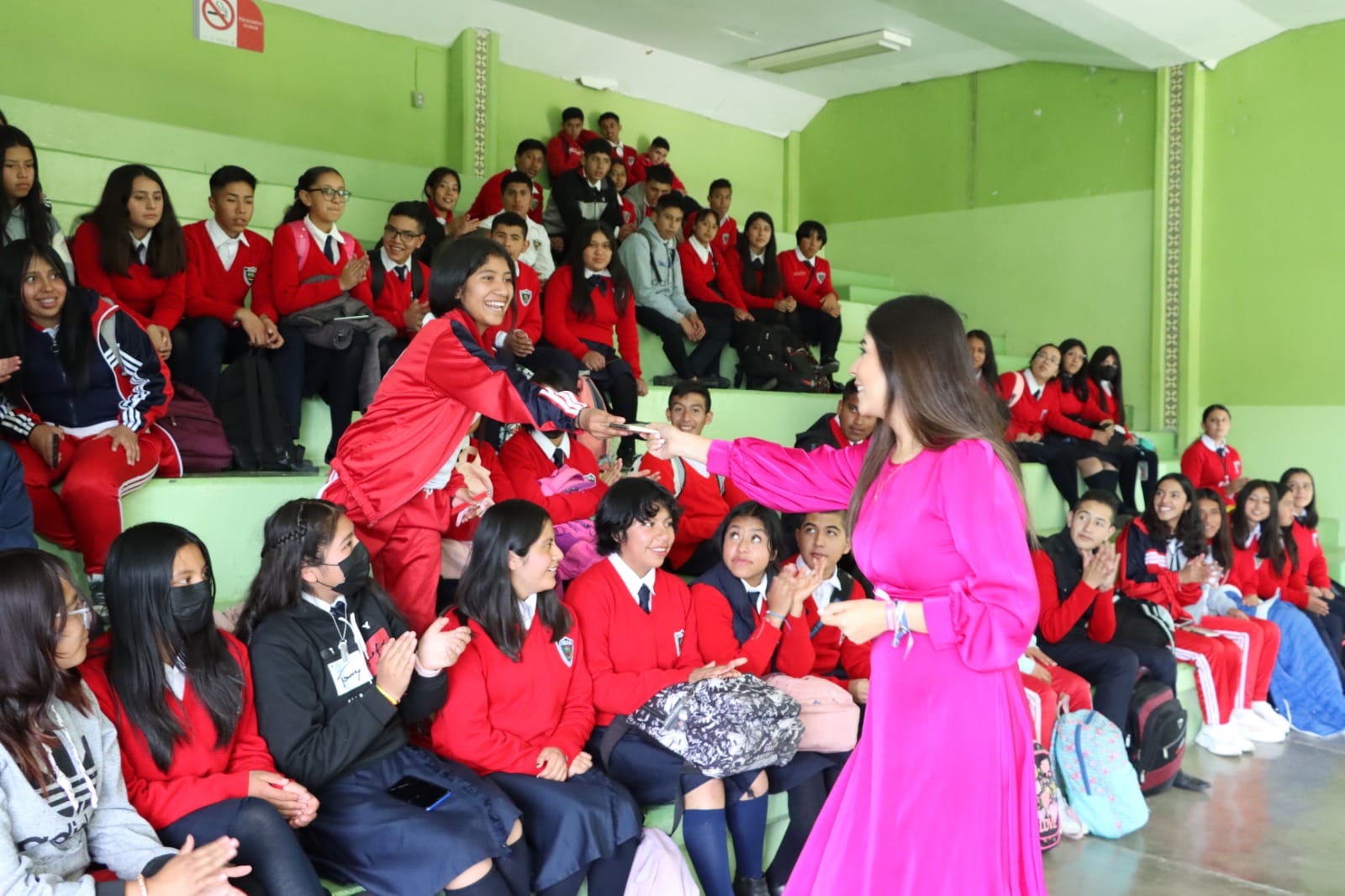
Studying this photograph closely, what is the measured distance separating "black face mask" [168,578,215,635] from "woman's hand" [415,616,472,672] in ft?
1.66

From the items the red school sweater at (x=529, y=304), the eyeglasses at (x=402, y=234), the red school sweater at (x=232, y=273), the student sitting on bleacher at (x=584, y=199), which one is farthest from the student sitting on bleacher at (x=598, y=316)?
the red school sweater at (x=232, y=273)

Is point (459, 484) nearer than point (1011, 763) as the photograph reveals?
No

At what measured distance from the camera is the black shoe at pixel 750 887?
10.4 feet

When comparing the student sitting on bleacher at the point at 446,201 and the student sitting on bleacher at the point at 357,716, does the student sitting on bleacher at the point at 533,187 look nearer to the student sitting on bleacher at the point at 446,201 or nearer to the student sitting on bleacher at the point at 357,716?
the student sitting on bleacher at the point at 446,201

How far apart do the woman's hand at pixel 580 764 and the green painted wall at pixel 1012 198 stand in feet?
21.0

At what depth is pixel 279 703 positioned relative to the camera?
245 cm

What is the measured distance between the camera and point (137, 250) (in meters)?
3.96

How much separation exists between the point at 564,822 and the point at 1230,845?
249cm

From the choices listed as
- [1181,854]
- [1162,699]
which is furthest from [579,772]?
[1162,699]

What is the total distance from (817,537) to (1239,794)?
2.12m

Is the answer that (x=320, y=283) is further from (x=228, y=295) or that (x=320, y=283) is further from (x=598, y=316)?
(x=598, y=316)

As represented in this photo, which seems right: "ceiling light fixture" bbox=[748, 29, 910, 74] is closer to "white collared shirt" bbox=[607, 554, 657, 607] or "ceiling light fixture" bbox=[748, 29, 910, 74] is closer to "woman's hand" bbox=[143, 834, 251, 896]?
"white collared shirt" bbox=[607, 554, 657, 607]

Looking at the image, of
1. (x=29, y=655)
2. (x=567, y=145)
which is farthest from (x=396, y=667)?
(x=567, y=145)

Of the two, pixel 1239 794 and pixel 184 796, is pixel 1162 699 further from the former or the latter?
pixel 184 796
